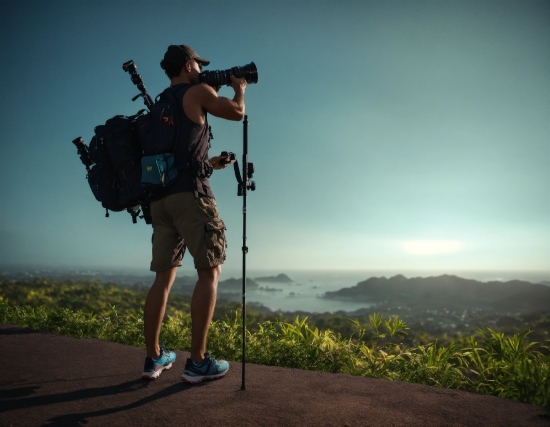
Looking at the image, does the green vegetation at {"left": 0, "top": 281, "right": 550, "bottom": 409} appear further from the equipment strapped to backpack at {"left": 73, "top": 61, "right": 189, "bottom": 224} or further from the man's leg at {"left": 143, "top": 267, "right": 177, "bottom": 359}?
the equipment strapped to backpack at {"left": 73, "top": 61, "right": 189, "bottom": 224}

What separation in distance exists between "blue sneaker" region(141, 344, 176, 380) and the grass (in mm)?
1143

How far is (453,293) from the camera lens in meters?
84.1

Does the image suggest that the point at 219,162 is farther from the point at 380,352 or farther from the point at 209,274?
the point at 380,352

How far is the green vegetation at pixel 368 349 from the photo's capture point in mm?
3594

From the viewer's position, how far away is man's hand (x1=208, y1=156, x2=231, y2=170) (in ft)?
11.5

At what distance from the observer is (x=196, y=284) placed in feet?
10.6

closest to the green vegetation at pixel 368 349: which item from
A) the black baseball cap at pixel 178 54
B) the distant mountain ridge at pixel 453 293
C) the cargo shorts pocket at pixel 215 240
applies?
the cargo shorts pocket at pixel 215 240

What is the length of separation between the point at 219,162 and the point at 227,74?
2.53 feet

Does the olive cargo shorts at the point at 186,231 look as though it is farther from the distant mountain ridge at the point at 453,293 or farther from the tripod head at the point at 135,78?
the distant mountain ridge at the point at 453,293

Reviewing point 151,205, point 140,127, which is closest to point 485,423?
point 151,205

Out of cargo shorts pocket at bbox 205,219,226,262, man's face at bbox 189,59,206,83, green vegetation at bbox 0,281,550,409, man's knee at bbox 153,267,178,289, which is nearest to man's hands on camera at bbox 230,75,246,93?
man's face at bbox 189,59,206,83

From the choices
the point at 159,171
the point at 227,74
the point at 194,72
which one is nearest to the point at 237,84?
the point at 227,74

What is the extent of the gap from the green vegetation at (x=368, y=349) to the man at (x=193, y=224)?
1369mm

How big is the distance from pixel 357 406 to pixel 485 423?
87 cm
